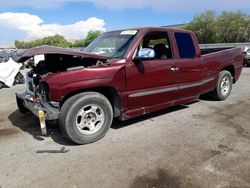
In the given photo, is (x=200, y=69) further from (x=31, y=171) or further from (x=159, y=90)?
(x=31, y=171)

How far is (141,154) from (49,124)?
2.24m

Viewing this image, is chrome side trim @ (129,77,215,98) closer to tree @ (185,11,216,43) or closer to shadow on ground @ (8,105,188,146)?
shadow on ground @ (8,105,188,146)

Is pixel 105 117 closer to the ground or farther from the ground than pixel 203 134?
farther from the ground

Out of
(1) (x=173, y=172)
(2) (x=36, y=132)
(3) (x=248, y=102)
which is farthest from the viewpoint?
(3) (x=248, y=102)

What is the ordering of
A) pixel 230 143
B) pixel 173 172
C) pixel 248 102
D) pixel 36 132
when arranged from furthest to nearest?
pixel 248 102 < pixel 36 132 < pixel 230 143 < pixel 173 172

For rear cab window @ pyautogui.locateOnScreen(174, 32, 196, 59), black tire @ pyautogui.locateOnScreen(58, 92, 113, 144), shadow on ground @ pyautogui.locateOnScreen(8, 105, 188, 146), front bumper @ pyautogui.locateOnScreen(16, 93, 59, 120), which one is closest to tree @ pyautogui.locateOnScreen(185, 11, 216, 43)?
rear cab window @ pyautogui.locateOnScreen(174, 32, 196, 59)

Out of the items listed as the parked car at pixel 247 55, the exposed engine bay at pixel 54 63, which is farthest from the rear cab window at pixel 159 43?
the parked car at pixel 247 55

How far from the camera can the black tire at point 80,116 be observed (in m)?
4.37

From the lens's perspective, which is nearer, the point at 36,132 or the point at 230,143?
the point at 230,143

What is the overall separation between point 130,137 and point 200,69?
246cm

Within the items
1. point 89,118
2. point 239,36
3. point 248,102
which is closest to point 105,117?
point 89,118

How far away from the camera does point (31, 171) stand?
3779 millimetres

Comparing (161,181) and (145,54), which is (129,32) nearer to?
(145,54)

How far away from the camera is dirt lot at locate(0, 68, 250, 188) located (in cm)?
349
